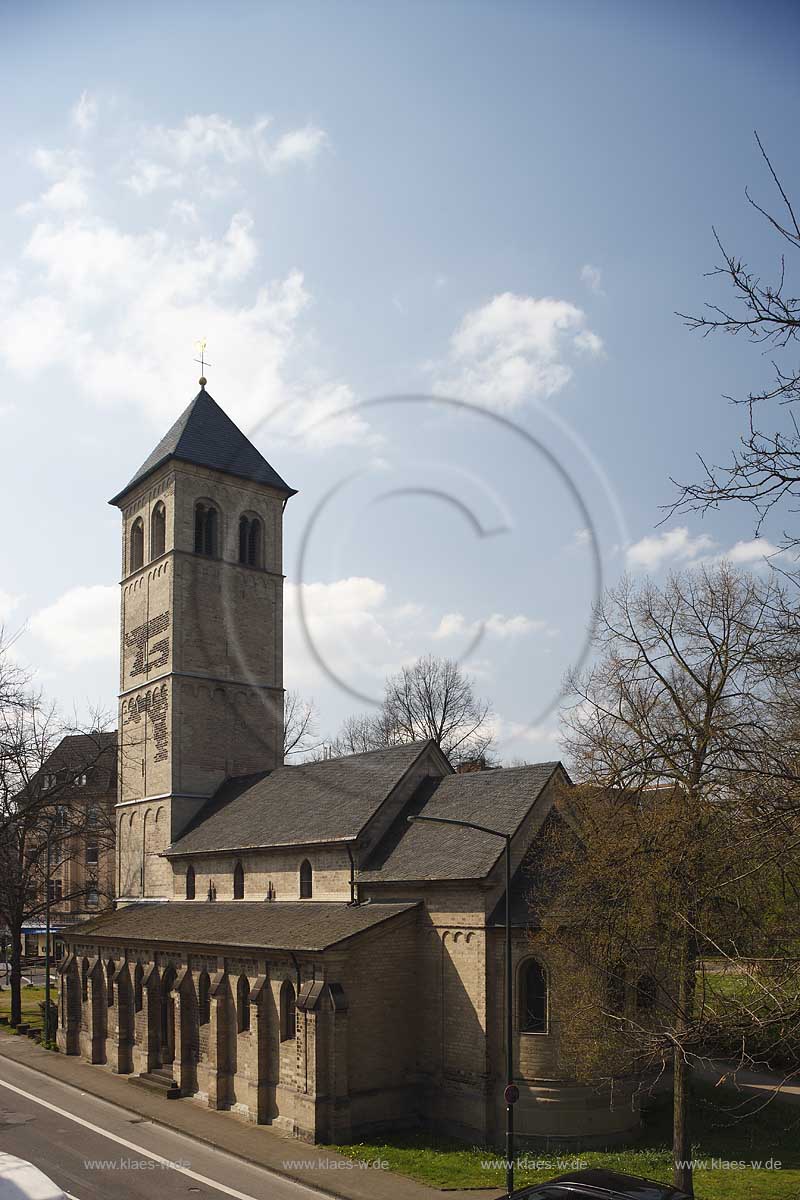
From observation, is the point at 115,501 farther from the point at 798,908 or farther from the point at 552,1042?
the point at 798,908

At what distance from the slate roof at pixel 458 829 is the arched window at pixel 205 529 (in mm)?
19812

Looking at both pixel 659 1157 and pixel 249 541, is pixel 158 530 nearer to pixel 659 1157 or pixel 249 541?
pixel 249 541

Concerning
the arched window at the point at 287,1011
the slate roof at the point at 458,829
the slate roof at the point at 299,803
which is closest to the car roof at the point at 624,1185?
the slate roof at the point at 458,829

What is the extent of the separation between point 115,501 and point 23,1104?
3105 centimetres

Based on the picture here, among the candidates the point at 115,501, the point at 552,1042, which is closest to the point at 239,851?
the point at 552,1042

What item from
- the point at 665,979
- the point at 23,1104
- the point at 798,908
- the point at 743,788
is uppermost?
the point at 743,788

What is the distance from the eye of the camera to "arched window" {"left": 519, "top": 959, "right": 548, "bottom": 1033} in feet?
88.8

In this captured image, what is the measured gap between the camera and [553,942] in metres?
23.7

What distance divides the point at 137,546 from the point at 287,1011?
29.4 metres

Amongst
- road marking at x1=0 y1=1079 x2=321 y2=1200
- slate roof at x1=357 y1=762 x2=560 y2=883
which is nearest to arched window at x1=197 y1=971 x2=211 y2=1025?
road marking at x1=0 y1=1079 x2=321 y2=1200

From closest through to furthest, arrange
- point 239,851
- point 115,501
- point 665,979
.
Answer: point 665,979
point 239,851
point 115,501

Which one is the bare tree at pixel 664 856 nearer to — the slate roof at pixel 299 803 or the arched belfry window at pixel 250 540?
the slate roof at pixel 299 803

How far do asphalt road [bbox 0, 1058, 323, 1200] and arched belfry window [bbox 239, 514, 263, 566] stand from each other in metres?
25.9

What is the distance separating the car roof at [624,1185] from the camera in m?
14.3
